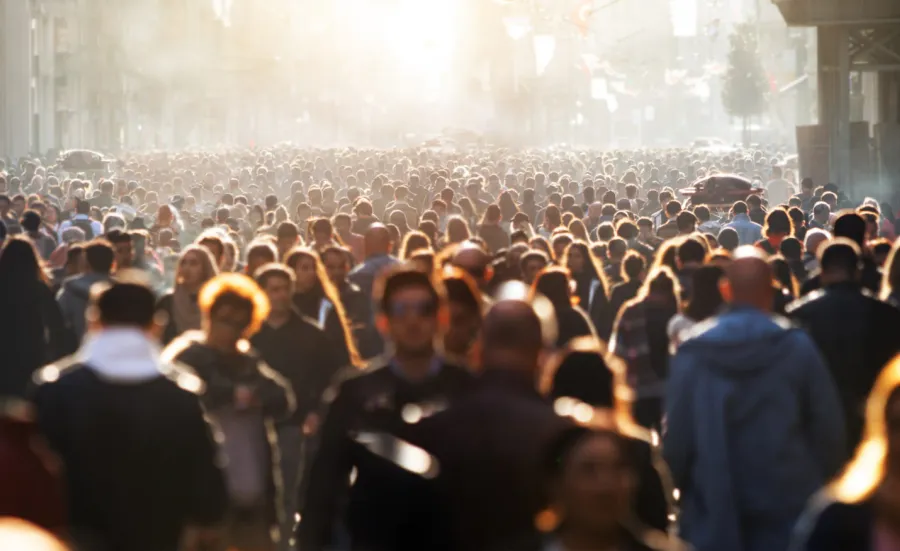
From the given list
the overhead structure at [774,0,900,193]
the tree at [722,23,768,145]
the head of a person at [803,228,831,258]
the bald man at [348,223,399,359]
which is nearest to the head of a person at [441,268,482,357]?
the bald man at [348,223,399,359]

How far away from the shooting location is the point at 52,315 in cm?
1199

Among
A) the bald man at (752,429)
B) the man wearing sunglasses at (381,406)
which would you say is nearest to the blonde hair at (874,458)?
the man wearing sunglasses at (381,406)

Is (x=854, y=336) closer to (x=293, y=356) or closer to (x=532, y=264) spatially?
(x=293, y=356)

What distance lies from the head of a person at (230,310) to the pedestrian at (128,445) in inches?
54.9

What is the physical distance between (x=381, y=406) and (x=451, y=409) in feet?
2.79

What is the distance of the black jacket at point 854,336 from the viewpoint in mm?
9211

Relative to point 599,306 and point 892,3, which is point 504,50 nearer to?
point 892,3

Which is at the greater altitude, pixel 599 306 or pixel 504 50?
pixel 504 50

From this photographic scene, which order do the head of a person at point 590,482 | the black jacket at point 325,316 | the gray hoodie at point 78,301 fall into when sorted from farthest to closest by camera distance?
the gray hoodie at point 78,301, the black jacket at point 325,316, the head of a person at point 590,482

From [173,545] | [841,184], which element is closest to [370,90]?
[841,184]

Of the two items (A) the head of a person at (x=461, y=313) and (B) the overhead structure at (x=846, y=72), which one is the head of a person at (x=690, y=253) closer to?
(A) the head of a person at (x=461, y=313)

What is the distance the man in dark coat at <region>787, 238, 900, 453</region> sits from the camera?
9.21 metres

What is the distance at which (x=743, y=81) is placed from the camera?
117 meters

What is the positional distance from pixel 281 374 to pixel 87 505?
319 cm
